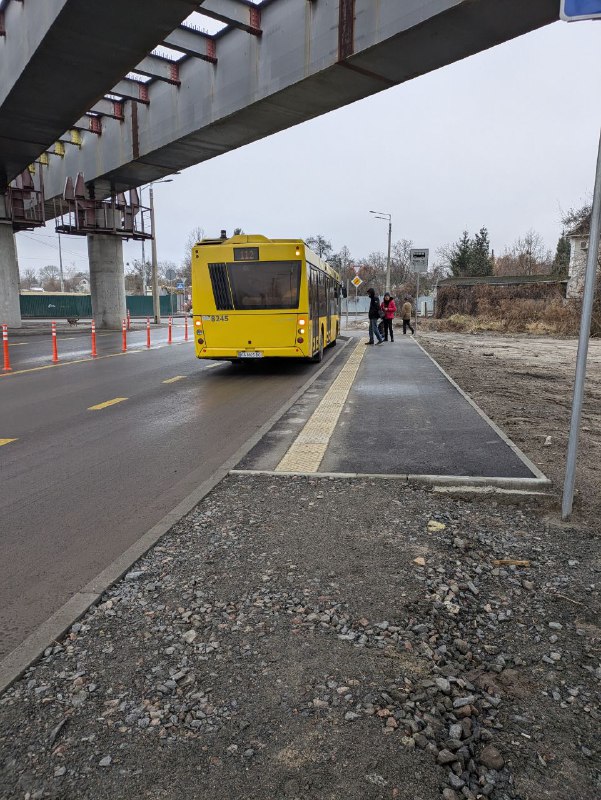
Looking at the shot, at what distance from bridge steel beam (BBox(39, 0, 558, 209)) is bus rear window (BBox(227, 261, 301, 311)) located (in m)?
4.37

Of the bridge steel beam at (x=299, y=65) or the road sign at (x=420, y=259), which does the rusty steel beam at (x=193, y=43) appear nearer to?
the bridge steel beam at (x=299, y=65)

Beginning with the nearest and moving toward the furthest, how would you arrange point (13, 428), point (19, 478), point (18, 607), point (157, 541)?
1. point (18, 607)
2. point (157, 541)
3. point (19, 478)
4. point (13, 428)

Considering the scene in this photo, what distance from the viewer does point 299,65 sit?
13.3m

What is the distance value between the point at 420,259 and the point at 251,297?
17.0 metres

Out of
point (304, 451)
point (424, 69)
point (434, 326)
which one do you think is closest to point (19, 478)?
point (304, 451)

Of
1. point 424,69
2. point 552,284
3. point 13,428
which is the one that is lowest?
point 13,428

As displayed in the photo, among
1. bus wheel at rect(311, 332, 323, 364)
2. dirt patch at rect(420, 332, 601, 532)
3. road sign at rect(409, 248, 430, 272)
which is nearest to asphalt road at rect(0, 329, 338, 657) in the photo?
bus wheel at rect(311, 332, 323, 364)

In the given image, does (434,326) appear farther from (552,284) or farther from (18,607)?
(18,607)

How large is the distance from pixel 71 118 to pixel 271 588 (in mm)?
18944

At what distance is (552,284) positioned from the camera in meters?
39.0

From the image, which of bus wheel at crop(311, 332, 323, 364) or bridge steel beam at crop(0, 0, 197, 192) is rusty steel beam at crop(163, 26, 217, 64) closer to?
bridge steel beam at crop(0, 0, 197, 192)

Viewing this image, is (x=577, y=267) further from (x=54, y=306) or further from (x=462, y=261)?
(x=54, y=306)

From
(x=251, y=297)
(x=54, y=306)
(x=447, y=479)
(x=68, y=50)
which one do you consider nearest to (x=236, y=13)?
(x=68, y=50)

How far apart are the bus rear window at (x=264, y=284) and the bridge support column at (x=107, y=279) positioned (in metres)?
20.6
